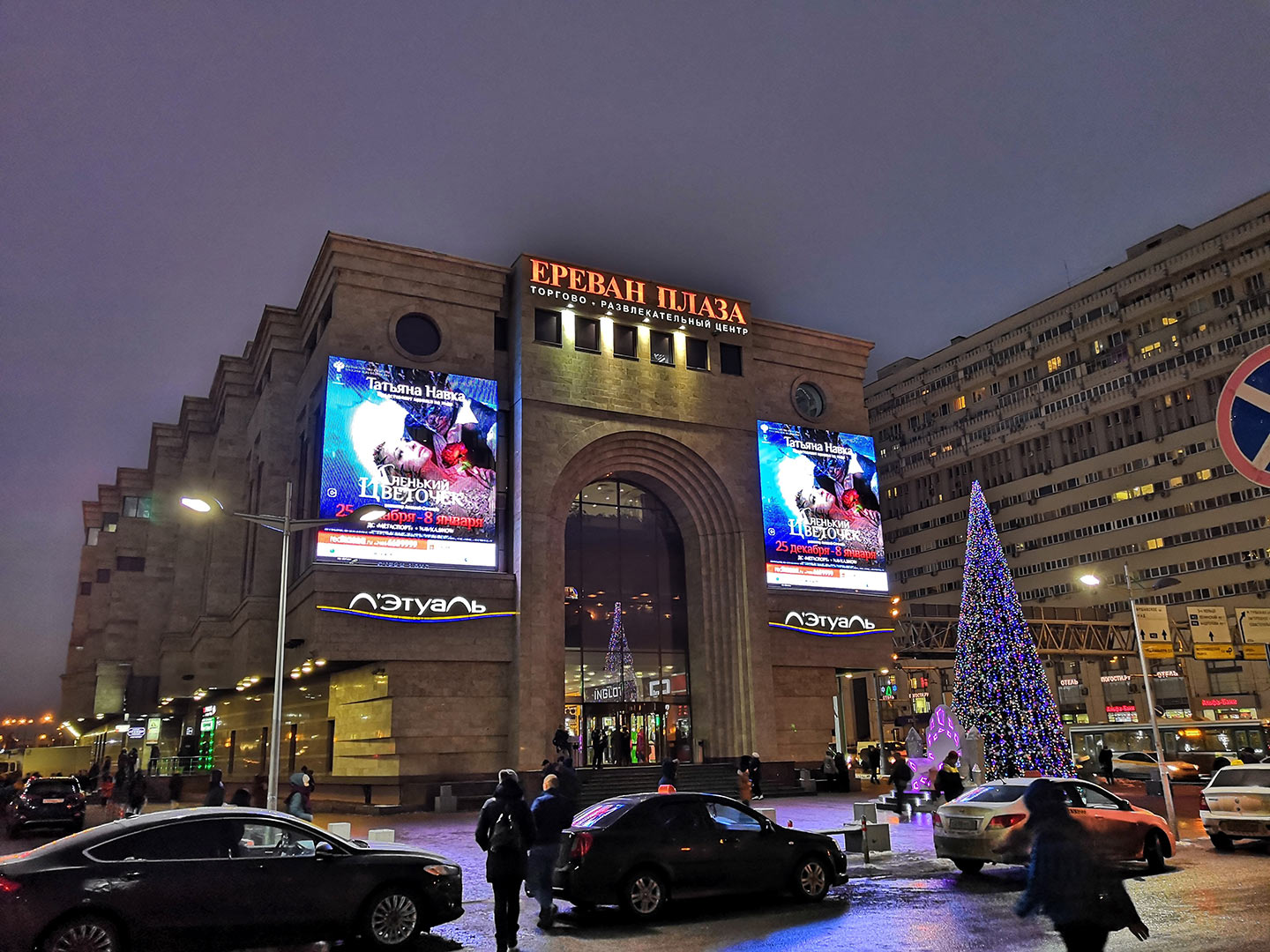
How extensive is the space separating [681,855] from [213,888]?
18.3 feet

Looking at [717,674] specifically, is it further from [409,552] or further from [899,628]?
[899,628]

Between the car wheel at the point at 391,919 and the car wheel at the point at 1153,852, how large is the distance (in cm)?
1157

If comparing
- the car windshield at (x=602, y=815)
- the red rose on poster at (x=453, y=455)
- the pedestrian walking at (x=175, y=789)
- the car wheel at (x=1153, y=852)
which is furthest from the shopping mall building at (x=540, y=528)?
the car wheel at (x=1153, y=852)

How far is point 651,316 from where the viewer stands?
36.7 m

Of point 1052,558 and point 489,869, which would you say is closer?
point 489,869

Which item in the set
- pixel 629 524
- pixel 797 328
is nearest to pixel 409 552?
pixel 629 524

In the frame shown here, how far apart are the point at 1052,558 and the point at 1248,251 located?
2630 cm

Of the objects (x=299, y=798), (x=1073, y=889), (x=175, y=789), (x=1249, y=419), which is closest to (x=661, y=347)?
(x=299, y=798)

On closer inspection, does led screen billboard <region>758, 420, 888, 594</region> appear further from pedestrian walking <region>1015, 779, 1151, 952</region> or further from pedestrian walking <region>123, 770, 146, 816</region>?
pedestrian walking <region>1015, 779, 1151, 952</region>

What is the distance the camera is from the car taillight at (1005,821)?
14.3 metres

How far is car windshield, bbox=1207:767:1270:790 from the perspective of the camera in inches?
672

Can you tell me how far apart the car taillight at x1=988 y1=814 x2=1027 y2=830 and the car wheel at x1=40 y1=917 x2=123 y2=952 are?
11.7m

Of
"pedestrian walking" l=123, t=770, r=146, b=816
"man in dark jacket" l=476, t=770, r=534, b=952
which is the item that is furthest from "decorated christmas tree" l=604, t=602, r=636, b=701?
"man in dark jacket" l=476, t=770, r=534, b=952

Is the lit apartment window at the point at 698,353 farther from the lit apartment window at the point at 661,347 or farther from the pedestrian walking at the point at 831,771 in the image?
the pedestrian walking at the point at 831,771
